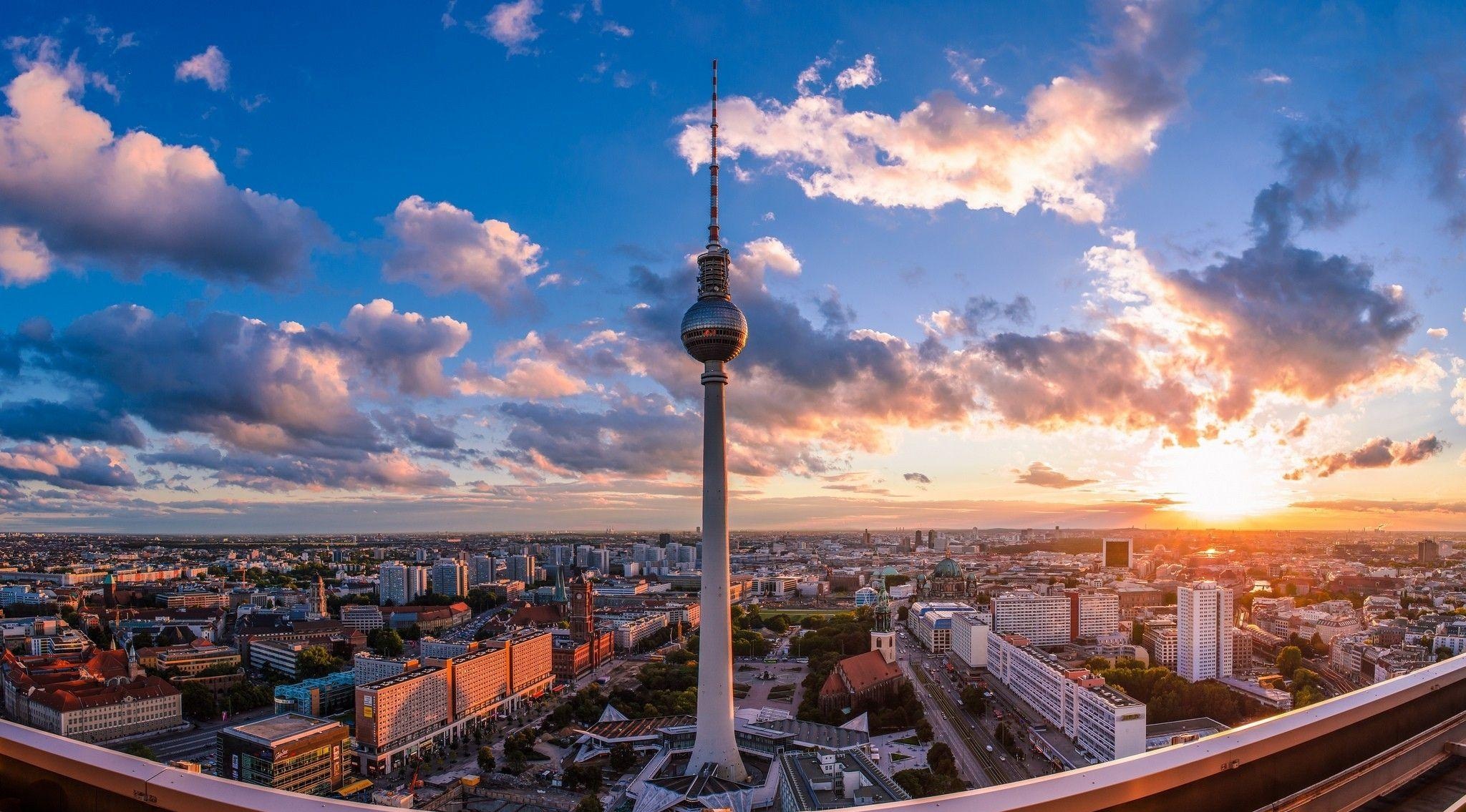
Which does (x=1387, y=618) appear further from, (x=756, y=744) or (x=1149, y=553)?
(x=1149, y=553)

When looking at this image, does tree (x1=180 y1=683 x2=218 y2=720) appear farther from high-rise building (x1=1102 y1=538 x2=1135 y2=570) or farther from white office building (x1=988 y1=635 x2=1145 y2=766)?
high-rise building (x1=1102 y1=538 x2=1135 y2=570)

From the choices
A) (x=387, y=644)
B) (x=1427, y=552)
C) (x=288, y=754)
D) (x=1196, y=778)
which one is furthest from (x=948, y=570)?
(x=1196, y=778)

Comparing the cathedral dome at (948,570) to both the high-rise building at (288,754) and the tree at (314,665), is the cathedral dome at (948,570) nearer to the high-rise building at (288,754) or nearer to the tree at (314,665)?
the tree at (314,665)

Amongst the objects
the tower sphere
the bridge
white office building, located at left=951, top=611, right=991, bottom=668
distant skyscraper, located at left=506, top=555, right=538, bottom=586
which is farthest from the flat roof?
distant skyscraper, located at left=506, top=555, right=538, bottom=586

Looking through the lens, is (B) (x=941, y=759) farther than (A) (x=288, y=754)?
Yes

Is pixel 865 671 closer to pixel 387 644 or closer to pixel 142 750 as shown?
pixel 142 750
